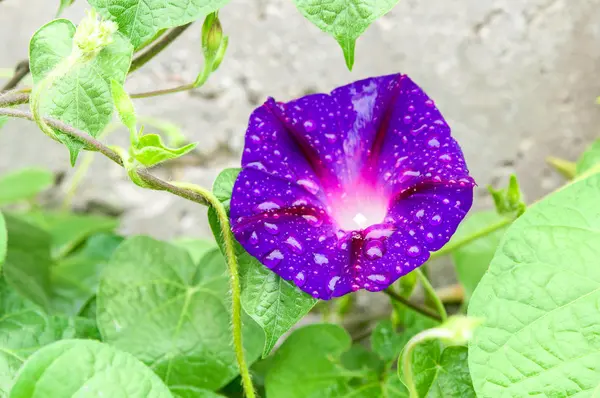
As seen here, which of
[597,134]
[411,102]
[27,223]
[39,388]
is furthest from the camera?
[597,134]

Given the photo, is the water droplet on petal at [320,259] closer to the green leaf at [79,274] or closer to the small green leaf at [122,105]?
the small green leaf at [122,105]

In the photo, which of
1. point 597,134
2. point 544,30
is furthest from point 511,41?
point 597,134

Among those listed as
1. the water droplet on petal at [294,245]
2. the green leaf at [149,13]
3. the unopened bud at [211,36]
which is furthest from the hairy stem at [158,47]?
the water droplet on petal at [294,245]

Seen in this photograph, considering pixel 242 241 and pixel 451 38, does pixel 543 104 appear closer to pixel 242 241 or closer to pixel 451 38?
pixel 451 38

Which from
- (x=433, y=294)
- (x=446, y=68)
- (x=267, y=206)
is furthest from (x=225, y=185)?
(x=446, y=68)

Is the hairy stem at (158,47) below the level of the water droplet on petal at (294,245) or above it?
above
